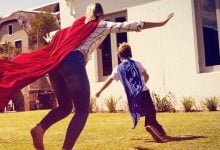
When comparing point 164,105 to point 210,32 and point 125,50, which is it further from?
point 125,50

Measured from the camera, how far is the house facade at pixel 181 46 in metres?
10.8

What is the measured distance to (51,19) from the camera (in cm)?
3569

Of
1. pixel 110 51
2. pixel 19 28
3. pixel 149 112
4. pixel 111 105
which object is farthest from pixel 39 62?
pixel 19 28

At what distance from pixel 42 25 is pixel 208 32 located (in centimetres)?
2553

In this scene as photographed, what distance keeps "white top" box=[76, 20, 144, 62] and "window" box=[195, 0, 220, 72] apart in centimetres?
739

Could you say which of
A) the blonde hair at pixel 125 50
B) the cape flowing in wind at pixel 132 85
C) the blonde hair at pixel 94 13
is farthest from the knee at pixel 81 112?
the blonde hair at pixel 125 50

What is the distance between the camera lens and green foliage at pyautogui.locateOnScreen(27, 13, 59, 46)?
34750 mm

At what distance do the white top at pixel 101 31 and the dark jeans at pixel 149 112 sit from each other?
1934 mm

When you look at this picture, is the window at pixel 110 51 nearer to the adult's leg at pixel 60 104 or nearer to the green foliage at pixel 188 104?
the green foliage at pixel 188 104

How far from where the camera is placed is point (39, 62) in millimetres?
3965

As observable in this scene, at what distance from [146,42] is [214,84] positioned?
270cm

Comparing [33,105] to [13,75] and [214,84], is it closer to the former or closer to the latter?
[214,84]

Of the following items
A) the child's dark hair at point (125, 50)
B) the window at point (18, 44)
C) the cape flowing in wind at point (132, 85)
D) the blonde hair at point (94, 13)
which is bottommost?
the cape flowing in wind at point (132, 85)

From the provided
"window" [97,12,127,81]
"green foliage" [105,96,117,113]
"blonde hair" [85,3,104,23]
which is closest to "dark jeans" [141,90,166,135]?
"blonde hair" [85,3,104,23]
